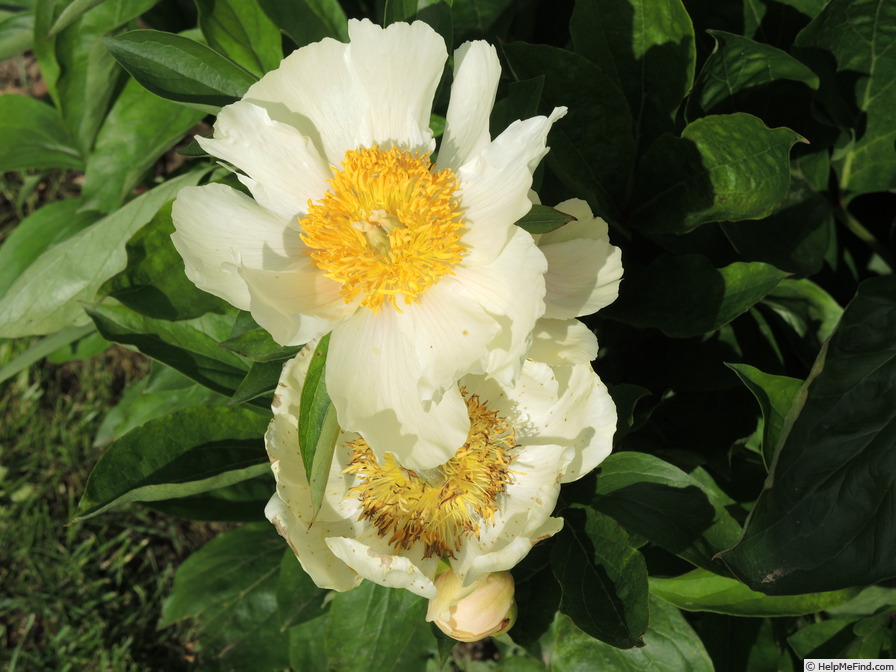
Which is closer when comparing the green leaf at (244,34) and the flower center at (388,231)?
the flower center at (388,231)

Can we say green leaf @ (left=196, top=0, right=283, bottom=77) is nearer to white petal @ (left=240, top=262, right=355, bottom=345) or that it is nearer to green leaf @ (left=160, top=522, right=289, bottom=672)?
white petal @ (left=240, top=262, right=355, bottom=345)

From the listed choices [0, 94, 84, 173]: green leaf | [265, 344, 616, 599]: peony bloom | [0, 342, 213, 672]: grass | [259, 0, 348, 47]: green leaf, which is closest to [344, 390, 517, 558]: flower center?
[265, 344, 616, 599]: peony bloom

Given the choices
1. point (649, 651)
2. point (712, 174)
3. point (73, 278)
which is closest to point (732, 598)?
point (649, 651)

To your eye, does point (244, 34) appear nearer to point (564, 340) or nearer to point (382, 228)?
point (382, 228)

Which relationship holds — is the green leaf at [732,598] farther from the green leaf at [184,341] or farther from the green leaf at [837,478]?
the green leaf at [184,341]

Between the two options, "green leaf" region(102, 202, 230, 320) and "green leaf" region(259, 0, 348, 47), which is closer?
"green leaf" region(102, 202, 230, 320)

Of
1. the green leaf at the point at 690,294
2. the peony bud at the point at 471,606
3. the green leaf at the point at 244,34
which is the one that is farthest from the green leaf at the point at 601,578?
the green leaf at the point at 244,34

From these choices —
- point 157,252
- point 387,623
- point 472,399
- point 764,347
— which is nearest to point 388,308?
point 472,399
